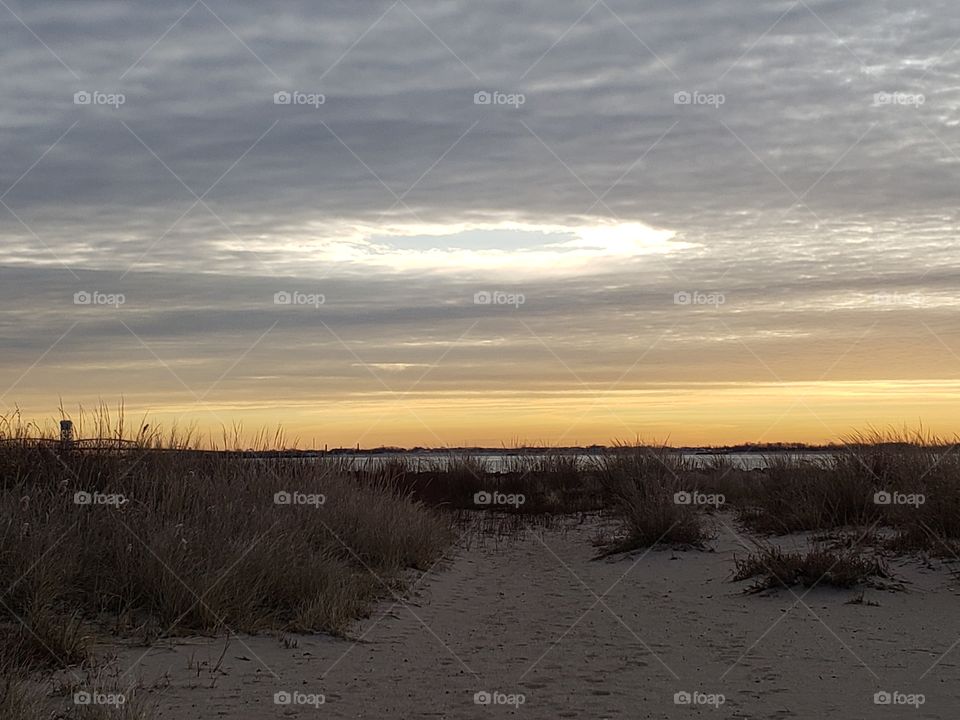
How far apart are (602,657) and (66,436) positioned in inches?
340

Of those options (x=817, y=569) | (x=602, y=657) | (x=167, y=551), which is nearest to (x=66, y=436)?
(x=167, y=551)

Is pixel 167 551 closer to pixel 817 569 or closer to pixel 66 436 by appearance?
pixel 66 436

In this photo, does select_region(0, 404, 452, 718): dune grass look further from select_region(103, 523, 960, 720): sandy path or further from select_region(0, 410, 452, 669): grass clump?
select_region(103, 523, 960, 720): sandy path

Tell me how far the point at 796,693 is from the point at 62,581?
6078 millimetres

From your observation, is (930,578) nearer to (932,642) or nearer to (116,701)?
(932,642)

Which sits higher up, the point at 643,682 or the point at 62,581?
the point at 62,581

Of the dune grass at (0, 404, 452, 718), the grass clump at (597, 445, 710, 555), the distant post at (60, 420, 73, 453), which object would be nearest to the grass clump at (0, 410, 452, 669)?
the dune grass at (0, 404, 452, 718)

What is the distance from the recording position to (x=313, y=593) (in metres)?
9.47

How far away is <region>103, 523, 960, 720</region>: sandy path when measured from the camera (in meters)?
6.65

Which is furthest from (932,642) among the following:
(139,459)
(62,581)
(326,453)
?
(326,453)

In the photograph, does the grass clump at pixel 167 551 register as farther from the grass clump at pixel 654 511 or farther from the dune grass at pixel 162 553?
the grass clump at pixel 654 511

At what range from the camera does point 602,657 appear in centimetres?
839

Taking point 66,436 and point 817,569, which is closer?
point 817,569

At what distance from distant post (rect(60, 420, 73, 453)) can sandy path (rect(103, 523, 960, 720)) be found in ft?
17.1
